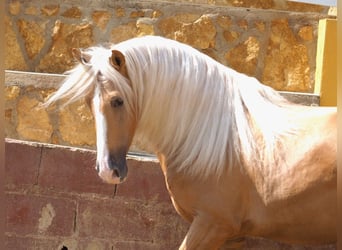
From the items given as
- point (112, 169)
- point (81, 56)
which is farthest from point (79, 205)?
point (81, 56)

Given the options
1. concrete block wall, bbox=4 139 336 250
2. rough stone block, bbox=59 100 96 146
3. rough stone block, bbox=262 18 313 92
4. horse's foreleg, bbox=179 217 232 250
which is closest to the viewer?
horse's foreleg, bbox=179 217 232 250

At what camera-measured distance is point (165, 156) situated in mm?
3531

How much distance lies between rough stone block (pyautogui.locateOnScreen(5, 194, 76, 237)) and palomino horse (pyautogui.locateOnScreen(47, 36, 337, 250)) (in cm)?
115

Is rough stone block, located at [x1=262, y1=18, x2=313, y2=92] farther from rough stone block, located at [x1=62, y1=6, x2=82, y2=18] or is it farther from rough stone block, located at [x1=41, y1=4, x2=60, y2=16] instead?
rough stone block, located at [x1=41, y1=4, x2=60, y2=16]

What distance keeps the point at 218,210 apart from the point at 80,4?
9.06ft

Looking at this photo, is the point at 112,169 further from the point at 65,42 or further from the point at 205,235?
the point at 65,42

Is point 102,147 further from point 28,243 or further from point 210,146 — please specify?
point 28,243

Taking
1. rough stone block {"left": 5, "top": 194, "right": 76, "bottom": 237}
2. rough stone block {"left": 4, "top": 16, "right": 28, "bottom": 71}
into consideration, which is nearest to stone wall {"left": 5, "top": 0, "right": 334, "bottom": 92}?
rough stone block {"left": 4, "top": 16, "right": 28, "bottom": 71}

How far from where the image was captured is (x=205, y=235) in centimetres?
333

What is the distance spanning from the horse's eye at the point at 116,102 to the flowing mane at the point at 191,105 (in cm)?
6

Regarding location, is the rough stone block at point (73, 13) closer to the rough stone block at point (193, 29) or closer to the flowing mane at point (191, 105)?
the rough stone block at point (193, 29)

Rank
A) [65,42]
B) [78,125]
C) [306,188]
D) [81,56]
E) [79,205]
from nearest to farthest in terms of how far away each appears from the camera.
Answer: [306,188]
[81,56]
[79,205]
[78,125]
[65,42]

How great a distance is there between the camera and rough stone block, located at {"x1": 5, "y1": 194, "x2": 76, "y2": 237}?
438cm

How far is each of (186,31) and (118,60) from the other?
1971mm
